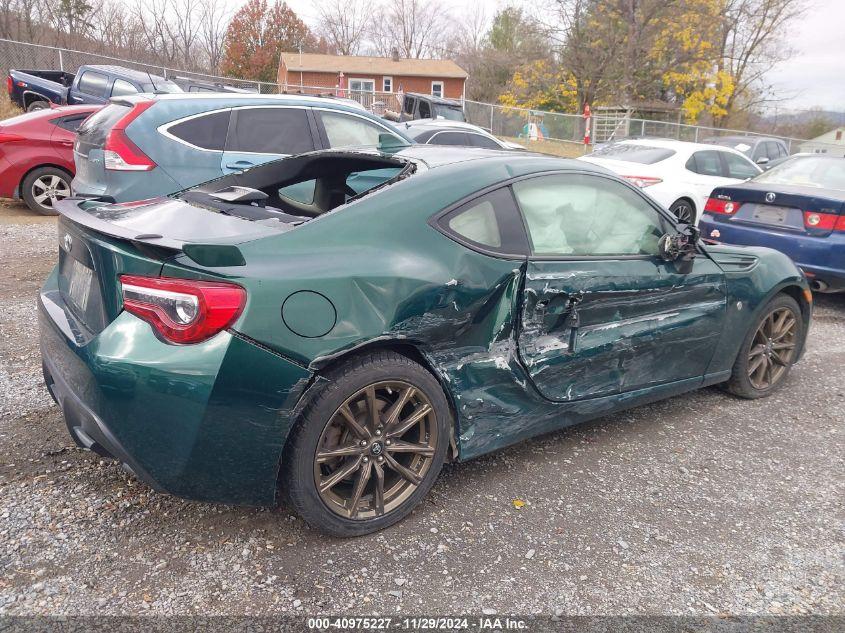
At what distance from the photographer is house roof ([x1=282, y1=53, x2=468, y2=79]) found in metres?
41.9

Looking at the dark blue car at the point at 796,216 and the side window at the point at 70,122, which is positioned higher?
the side window at the point at 70,122

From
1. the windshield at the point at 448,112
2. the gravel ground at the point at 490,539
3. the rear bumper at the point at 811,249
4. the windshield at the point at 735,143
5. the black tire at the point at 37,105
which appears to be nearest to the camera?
the gravel ground at the point at 490,539

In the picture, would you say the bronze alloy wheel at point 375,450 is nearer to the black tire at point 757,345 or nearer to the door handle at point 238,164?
the black tire at point 757,345

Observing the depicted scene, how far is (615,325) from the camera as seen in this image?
329 centimetres

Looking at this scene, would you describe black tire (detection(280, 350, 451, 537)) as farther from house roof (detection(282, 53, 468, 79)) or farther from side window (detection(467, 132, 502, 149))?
house roof (detection(282, 53, 468, 79))

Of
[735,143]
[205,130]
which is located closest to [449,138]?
[205,130]

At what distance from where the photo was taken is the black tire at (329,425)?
7.89 ft

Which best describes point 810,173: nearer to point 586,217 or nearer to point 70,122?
point 586,217

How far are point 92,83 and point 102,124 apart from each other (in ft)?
28.7

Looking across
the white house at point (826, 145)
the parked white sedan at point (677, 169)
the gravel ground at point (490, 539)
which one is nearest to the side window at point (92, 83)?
the parked white sedan at point (677, 169)

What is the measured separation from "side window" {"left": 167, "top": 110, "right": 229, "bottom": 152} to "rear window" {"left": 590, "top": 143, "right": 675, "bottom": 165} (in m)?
5.97

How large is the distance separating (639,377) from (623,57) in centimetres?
3287

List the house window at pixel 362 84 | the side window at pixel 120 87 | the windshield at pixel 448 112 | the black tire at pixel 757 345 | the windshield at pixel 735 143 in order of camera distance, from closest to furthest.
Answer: the black tire at pixel 757 345 < the side window at pixel 120 87 < the windshield at pixel 448 112 < the windshield at pixel 735 143 < the house window at pixel 362 84

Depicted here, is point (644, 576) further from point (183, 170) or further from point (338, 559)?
point (183, 170)
